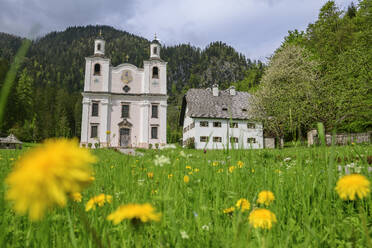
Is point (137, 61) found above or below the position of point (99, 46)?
above

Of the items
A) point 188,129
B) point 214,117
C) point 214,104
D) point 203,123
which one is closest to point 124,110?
point 188,129

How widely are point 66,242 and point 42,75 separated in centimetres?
13179

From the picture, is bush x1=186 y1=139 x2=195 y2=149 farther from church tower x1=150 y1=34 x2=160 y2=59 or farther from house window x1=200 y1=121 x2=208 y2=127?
church tower x1=150 y1=34 x2=160 y2=59

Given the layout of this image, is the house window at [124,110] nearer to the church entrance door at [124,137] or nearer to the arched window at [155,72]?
the church entrance door at [124,137]

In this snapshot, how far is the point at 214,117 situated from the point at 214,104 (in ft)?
9.74

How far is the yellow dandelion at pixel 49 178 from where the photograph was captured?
42 centimetres

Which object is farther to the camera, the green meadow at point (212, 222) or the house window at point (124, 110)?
the house window at point (124, 110)

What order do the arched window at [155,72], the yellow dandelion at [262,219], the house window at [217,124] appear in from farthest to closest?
the house window at [217,124] < the arched window at [155,72] < the yellow dandelion at [262,219]

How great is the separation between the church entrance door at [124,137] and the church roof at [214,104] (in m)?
8.45

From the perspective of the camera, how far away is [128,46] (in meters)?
165

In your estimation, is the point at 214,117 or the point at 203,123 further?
the point at 214,117

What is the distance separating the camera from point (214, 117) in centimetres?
3334

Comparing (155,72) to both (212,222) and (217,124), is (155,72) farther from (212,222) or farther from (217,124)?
(212,222)

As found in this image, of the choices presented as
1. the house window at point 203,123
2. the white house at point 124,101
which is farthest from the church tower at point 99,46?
the house window at point 203,123
